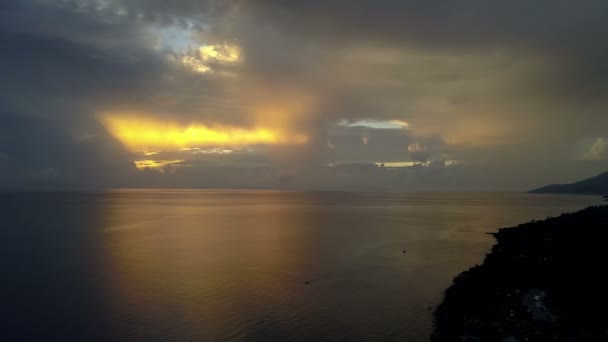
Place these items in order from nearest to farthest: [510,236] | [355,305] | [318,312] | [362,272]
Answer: [318,312]
[355,305]
[362,272]
[510,236]

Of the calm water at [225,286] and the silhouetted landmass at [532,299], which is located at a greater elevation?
the silhouetted landmass at [532,299]

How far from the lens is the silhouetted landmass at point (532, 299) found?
861 inches

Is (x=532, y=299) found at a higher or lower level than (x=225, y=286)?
higher

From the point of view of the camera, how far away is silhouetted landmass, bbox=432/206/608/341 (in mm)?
21875

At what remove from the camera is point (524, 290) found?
99.5 feet

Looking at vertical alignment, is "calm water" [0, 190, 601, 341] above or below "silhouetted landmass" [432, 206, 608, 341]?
below

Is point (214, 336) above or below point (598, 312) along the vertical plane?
below

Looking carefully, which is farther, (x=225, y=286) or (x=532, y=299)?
(x=225, y=286)

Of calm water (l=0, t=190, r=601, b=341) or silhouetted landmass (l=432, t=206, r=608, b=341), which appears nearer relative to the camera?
silhouetted landmass (l=432, t=206, r=608, b=341)

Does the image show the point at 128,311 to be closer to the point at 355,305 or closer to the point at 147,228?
the point at 355,305

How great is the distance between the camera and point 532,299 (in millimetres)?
27953

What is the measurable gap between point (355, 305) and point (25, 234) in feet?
218

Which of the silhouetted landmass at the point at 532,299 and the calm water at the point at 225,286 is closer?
the silhouetted landmass at the point at 532,299

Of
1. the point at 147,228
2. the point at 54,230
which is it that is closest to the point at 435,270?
the point at 147,228
